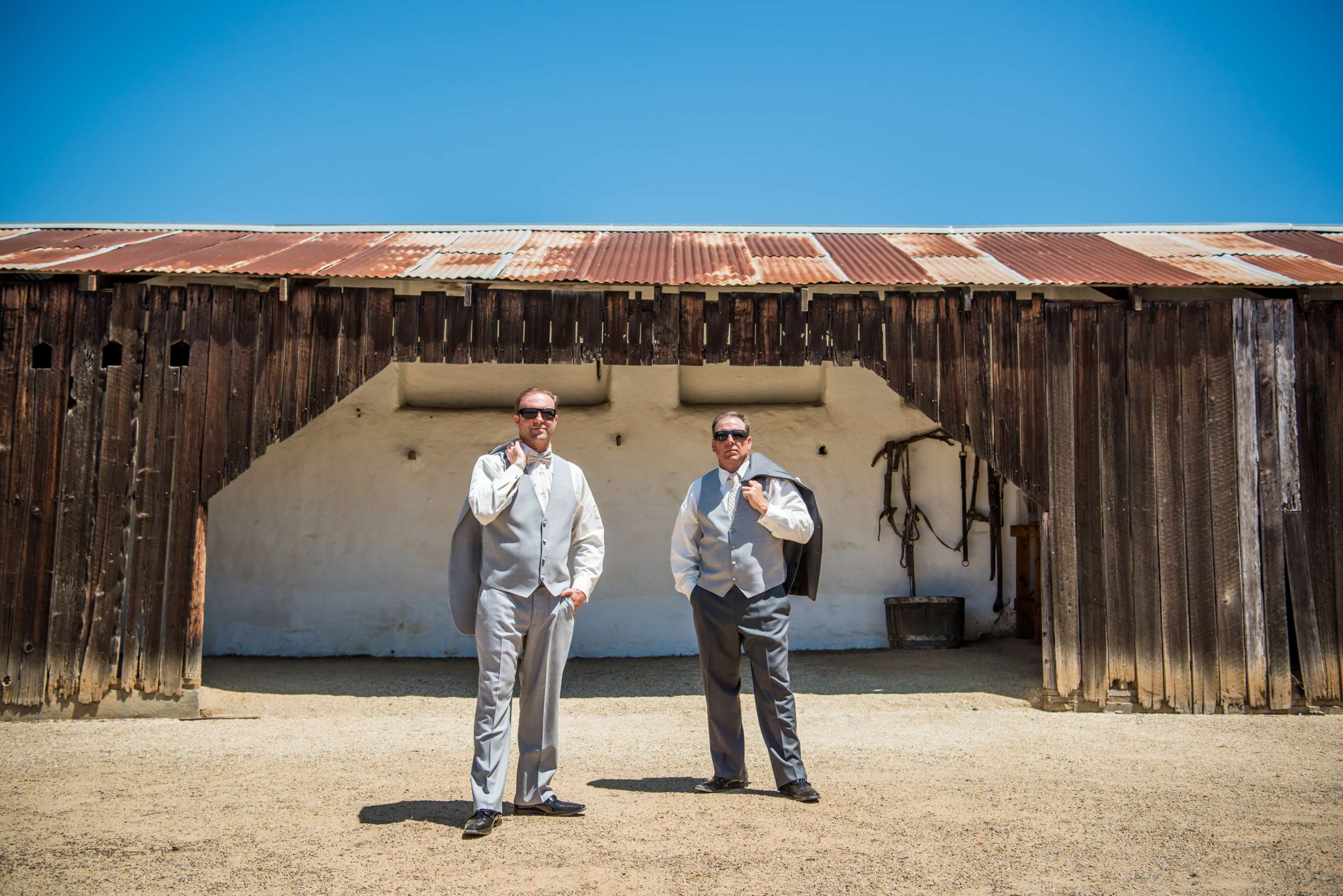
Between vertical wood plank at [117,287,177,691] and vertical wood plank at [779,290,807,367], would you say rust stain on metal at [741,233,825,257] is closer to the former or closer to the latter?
vertical wood plank at [779,290,807,367]

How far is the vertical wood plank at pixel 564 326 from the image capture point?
6.85m

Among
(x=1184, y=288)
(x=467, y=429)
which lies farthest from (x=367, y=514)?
(x=1184, y=288)

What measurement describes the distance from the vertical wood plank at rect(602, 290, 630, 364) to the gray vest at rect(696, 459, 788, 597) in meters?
2.76

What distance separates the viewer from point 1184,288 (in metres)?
7.32

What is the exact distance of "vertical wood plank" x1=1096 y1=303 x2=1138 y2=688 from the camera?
6559mm

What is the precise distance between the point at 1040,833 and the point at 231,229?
907 cm

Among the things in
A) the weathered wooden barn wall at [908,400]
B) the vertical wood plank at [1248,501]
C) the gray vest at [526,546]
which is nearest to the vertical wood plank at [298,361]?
the weathered wooden barn wall at [908,400]

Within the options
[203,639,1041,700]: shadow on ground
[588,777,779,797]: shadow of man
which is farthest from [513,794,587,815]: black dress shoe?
[203,639,1041,700]: shadow on ground

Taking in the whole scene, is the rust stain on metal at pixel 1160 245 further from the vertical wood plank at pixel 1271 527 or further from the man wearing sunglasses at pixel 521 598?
the man wearing sunglasses at pixel 521 598

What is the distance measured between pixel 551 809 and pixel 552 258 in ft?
16.3

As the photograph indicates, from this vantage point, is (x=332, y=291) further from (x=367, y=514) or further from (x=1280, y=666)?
(x=1280, y=666)

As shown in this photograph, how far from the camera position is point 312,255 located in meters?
7.68

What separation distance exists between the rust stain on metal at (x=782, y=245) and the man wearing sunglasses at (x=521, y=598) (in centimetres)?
460

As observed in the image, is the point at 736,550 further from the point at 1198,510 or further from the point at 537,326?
the point at 1198,510
